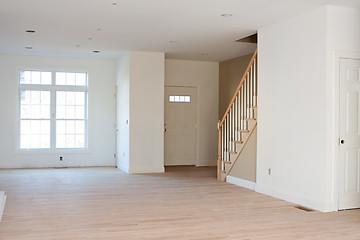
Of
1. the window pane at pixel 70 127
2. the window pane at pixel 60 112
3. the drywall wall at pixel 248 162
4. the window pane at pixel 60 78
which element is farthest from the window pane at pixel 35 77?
the drywall wall at pixel 248 162

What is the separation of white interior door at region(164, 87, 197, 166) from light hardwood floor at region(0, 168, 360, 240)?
2.67 m

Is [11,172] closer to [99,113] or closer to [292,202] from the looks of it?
[99,113]

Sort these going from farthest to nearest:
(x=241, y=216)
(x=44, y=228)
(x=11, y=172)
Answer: (x=11, y=172) < (x=241, y=216) < (x=44, y=228)

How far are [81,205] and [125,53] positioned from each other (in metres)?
4.67

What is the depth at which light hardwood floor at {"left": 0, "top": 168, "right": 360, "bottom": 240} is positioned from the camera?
14.8ft

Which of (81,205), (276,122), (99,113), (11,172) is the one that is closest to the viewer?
(81,205)

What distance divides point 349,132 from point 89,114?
672 centimetres

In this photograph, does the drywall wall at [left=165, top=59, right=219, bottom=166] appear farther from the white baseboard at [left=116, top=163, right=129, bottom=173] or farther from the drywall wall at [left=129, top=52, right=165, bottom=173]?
the white baseboard at [left=116, top=163, right=129, bottom=173]

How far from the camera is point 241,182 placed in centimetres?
767

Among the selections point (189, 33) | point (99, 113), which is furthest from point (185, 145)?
point (189, 33)

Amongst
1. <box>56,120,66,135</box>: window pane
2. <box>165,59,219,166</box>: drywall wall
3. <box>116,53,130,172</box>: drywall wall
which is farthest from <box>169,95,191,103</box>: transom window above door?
<box>56,120,66,135</box>: window pane

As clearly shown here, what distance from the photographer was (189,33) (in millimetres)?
7461

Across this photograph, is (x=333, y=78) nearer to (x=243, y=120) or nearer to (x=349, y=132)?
(x=349, y=132)

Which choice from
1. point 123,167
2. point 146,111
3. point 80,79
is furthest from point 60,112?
point 146,111
